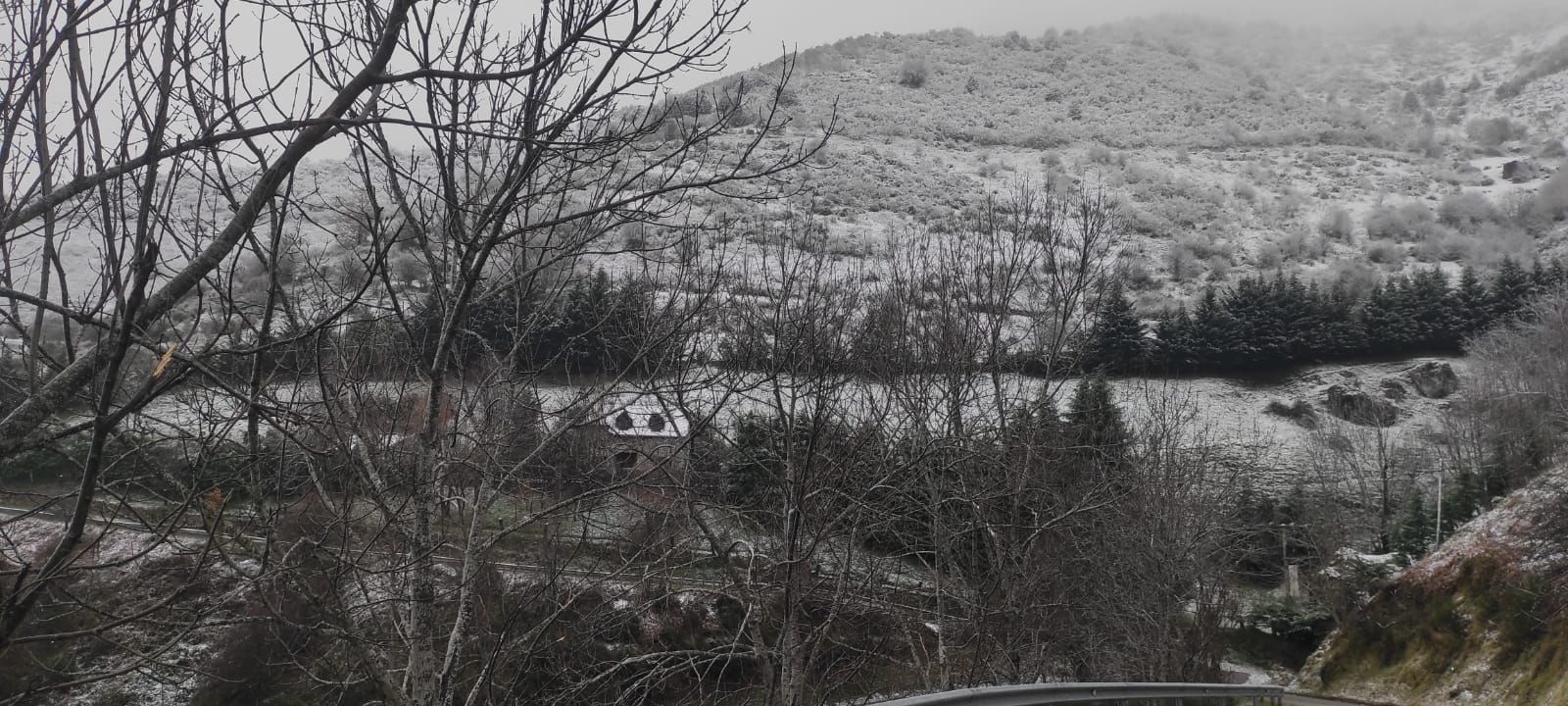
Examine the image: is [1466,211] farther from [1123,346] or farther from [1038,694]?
[1038,694]

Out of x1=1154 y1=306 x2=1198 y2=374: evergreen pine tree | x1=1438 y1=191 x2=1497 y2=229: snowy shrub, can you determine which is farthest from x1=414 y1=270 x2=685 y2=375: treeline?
x1=1438 y1=191 x2=1497 y2=229: snowy shrub

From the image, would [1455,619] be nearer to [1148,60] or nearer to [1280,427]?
[1280,427]

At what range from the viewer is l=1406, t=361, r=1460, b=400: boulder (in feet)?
136

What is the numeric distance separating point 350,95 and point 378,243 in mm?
558

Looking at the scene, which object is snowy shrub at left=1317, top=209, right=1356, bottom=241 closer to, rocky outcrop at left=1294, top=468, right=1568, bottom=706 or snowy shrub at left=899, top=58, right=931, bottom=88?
snowy shrub at left=899, top=58, right=931, bottom=88

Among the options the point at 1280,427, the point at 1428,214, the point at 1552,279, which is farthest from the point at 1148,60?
the point at 1280,427

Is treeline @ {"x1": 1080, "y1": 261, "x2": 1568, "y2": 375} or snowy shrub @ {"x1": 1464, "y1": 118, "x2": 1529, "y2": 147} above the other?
snowy shrub @ {"x1": 1464, "y1": 118, "x2": 1529, "y2": 147}

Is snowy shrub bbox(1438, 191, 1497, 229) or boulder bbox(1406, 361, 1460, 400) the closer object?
boulder bbox(1406, 361, 1460, 400)

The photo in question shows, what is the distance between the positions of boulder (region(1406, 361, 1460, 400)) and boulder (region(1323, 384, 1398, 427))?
275 centimetres

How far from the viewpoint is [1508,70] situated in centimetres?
10588

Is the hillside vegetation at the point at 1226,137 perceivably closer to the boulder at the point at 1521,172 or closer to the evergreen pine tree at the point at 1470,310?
the boulder at the point at 1521,172

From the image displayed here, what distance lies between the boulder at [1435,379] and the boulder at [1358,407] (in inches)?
108

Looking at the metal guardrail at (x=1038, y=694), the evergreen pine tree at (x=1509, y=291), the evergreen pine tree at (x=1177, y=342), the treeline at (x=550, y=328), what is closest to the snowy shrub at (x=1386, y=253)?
the evergreen pine tree at (x=1509, y=291)

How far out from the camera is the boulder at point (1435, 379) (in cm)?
4153
